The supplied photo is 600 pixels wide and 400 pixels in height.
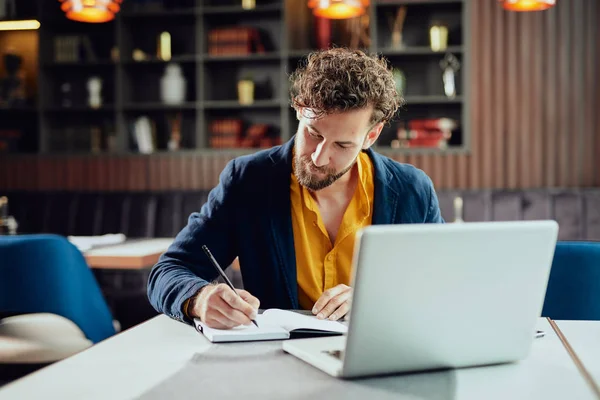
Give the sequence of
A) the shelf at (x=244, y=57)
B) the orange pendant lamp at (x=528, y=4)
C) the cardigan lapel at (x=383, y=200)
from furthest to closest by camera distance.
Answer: the shelf at (x=244, y=57)
the orange pendant lamp at (x=528, y=4)
the cardigan lapel at (x=383, y=200)

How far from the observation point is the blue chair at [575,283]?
1.62 m

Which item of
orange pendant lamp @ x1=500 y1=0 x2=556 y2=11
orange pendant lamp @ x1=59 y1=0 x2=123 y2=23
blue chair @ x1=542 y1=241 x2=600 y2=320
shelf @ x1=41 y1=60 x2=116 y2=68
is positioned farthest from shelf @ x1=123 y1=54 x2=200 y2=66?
blue chair @ x1=542 y1=241 x2=600 y2=320

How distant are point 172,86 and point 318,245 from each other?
3351mm

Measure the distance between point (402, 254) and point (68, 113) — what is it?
15.5 ft

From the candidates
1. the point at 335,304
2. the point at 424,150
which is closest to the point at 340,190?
the point at 335,304

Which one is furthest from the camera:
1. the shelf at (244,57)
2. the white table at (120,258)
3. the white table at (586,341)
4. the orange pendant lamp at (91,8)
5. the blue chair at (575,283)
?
the shelf at (244,57)

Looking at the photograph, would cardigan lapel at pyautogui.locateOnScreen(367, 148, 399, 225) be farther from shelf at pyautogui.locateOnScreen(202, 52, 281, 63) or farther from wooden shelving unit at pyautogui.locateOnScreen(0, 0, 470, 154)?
shelf at pyautogui.locateOnScreen(202, 52, 281, 63)

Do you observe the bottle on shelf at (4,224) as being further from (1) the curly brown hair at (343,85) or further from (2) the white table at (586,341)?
(2) the white table at (586,341)

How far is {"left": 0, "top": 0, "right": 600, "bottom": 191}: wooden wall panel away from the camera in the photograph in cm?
447

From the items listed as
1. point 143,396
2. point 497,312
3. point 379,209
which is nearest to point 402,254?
point 497,312

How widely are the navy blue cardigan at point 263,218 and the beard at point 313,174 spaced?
0.07 m

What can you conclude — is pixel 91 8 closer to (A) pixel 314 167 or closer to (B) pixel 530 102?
(A) pixel 314 167

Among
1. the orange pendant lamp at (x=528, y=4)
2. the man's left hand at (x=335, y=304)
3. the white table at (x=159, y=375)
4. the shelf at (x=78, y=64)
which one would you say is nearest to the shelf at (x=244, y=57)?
the shelf at (x=78, y=64)

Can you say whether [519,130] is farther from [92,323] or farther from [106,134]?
[92,323]
